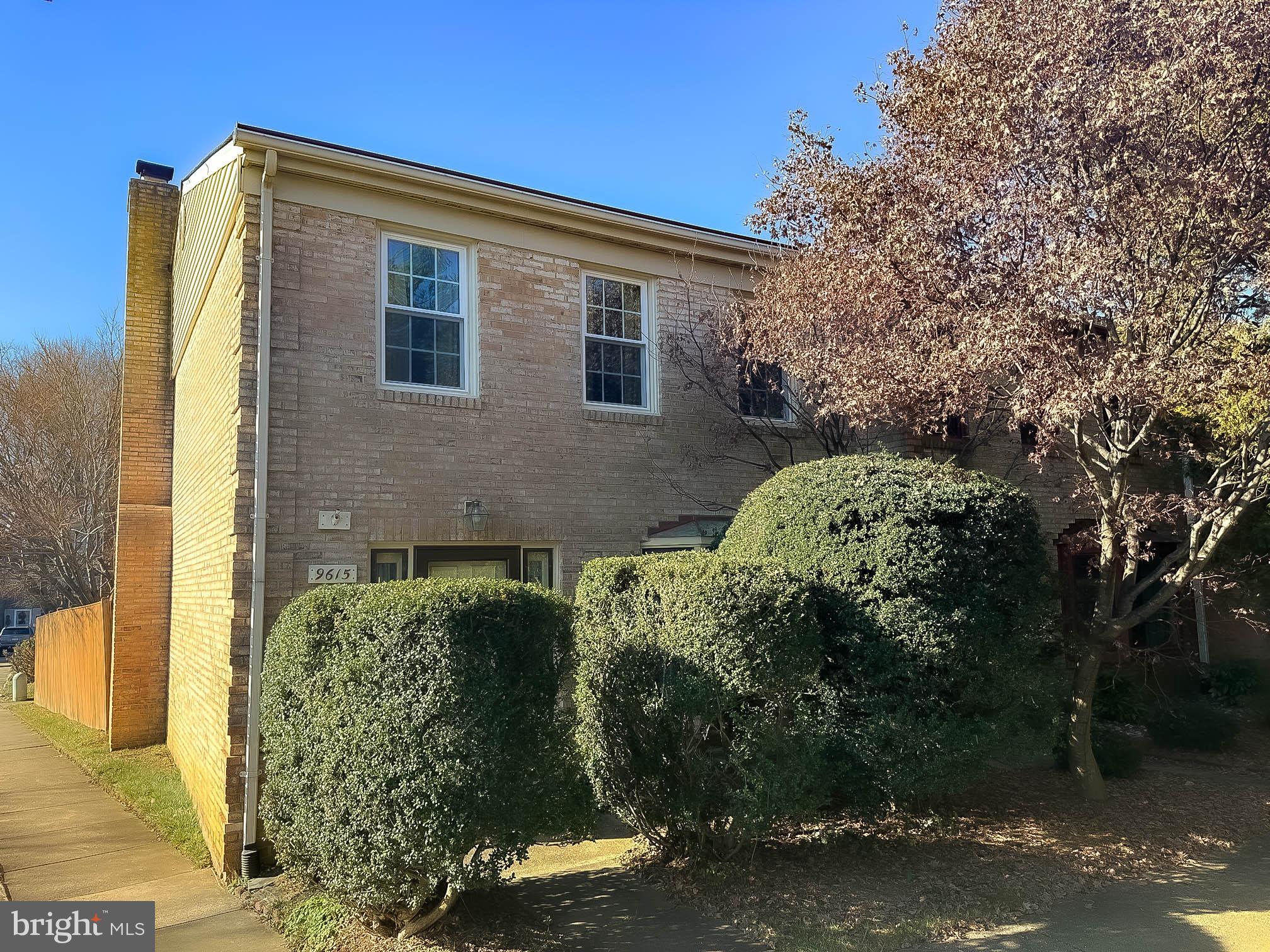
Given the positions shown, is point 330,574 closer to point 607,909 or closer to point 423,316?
point 423,316

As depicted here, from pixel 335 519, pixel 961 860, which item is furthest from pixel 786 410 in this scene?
pixel 961 860

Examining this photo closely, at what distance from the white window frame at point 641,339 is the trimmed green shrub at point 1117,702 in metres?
6.64

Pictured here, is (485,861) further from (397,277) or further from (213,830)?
(397,277)

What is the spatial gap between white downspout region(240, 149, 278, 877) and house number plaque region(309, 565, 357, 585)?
43 cm

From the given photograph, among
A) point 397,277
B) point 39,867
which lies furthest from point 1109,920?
point 39,867

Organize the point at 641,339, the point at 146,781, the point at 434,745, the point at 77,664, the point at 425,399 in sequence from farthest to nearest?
the point at 77,664, the point at 146,781, the point at 641,339, the point at 425,399, the point at 434,745

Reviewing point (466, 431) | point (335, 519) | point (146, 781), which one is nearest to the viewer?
point (335, 519)

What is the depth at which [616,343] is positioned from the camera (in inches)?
392

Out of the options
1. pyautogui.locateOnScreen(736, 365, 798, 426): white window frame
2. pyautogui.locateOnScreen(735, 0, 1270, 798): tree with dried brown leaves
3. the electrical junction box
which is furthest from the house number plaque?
pyautogui.locateOnScreen(736, 365, 798, 426): white window frame

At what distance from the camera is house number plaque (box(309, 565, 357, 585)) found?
7559 mm

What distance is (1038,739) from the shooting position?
660 cm

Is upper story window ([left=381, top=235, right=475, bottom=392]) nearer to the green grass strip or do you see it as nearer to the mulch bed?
the green grass strip

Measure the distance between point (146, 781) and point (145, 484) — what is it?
14.7ft

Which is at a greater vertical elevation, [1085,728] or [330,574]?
[330,574]
